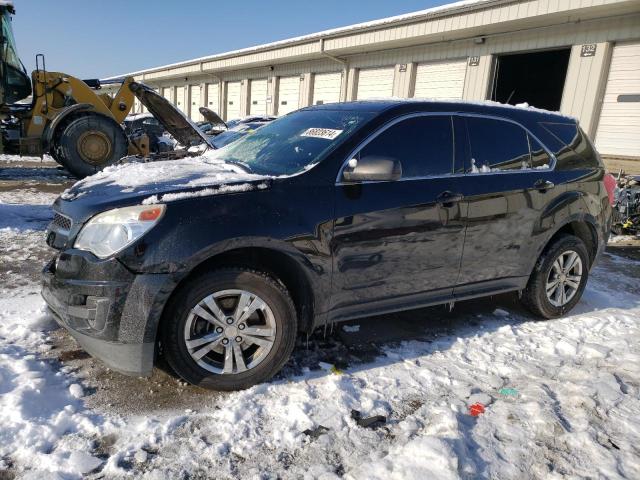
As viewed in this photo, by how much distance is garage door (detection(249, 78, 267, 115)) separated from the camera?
2203 cm

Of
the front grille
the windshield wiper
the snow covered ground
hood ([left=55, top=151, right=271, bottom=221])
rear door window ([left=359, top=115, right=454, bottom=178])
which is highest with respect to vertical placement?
rear door window ([left=359, top=115, right=454, bottom=178])

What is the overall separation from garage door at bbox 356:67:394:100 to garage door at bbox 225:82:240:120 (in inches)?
384

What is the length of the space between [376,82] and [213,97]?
14.2 m

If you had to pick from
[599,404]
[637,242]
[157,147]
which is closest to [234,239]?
[599,404]

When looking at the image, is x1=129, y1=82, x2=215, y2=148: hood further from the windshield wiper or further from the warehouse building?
the warehouse building

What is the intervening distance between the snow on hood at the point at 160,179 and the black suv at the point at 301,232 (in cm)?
2

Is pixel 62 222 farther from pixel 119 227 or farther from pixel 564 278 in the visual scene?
pixel 564 278

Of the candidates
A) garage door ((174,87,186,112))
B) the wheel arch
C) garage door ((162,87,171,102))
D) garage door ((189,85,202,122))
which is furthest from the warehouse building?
garage door ((162,87,171,102))

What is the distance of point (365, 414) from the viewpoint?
110 inches

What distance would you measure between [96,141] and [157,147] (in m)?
4.84

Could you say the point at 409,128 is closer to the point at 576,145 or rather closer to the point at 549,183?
the point at 549,183

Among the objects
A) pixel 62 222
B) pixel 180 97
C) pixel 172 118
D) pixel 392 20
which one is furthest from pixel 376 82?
pixel 180 97

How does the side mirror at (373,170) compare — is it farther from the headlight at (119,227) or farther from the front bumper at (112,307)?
the front bumper at (112,307)

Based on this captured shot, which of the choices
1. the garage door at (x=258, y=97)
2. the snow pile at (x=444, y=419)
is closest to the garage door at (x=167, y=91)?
the garage door at (x=258, y=97)
